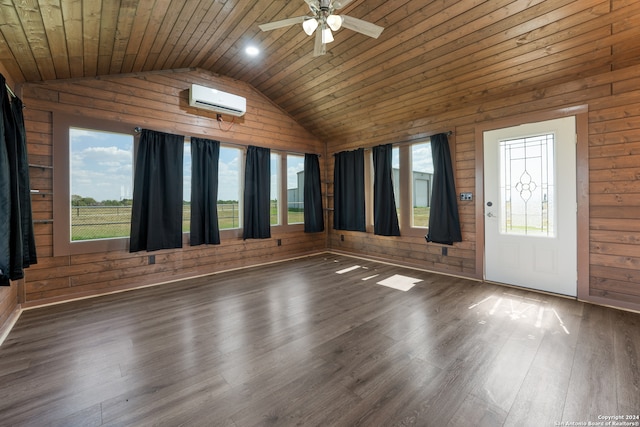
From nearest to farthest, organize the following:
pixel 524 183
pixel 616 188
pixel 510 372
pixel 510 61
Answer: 1. pixel 510 372
2. pixel 616 188
3. pixel 510 61
4. pixel 524 183

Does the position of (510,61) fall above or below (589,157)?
above

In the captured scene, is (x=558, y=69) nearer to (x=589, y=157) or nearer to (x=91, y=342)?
(x=589, y=157)

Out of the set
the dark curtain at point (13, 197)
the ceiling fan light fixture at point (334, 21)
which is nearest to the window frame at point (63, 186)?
the dark curtain at point (13, 197)

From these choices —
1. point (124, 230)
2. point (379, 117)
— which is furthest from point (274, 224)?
point (379, 117)

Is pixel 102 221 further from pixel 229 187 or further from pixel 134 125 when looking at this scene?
pixel 229 187

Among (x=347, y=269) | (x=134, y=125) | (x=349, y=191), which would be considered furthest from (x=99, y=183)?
(x=349, y=191)

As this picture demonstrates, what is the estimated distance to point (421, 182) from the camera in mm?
4758

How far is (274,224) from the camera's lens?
5.46 metres

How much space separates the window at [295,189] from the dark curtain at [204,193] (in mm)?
1599

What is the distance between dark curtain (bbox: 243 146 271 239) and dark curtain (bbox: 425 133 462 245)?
2.84 meters

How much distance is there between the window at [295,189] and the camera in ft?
18.8

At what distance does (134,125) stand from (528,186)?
17.2ft

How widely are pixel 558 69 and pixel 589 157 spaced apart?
103 centimetres

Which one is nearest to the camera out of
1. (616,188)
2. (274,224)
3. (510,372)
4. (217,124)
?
(510,372)
